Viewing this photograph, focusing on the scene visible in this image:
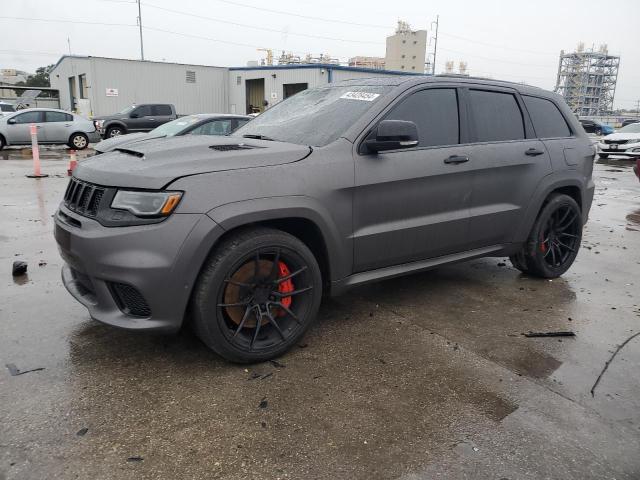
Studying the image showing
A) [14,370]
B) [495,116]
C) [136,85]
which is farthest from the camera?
[136,85]

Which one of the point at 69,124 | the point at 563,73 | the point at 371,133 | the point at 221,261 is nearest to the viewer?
the point at 221,261

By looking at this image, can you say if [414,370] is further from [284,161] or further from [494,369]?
[284,161]

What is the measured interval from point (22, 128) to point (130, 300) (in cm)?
1759

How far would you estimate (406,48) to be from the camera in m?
92.9

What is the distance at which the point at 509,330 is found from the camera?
12.3 ft

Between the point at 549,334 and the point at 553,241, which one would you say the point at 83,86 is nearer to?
the point at 553,241

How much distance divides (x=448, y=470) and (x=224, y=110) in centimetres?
3347

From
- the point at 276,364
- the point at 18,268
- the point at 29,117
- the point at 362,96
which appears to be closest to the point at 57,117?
the point at 29,117

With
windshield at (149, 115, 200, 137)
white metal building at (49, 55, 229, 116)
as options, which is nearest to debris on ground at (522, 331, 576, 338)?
windshield at (149, 115, 200, 137)

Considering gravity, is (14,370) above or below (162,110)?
below

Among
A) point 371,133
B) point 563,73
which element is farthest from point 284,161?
point 563,73

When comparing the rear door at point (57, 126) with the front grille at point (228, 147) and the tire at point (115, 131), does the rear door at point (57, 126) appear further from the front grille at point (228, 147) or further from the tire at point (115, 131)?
the front grille at point (228, 147)

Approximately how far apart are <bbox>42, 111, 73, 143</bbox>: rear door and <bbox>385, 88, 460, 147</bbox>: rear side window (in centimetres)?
1754

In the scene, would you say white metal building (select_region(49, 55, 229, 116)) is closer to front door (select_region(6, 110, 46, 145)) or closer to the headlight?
front door (select_region(6, 110, 46, 145))
